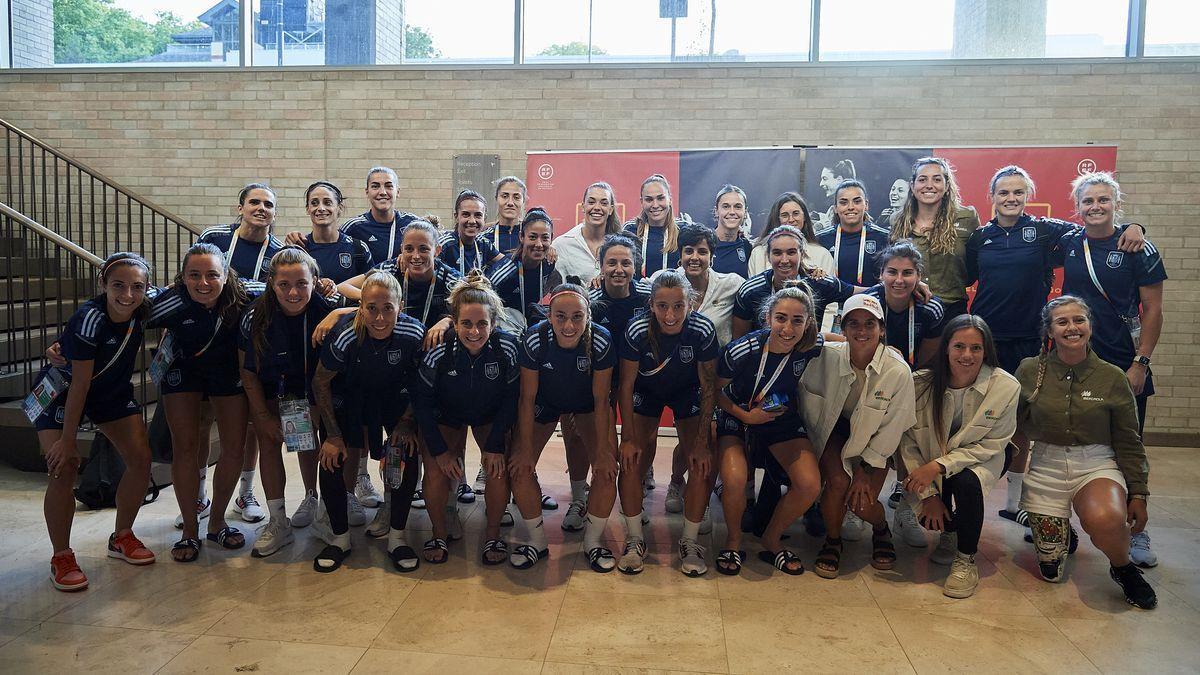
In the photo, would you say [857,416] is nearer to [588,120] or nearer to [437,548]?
[437,548]

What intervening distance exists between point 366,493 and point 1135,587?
3.60 m

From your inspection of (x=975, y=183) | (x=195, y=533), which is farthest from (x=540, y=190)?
(x=195, y=533)

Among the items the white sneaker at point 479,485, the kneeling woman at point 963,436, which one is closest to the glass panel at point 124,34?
the white sneaker at point 479,485

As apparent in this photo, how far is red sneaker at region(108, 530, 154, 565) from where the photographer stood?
10.8ft

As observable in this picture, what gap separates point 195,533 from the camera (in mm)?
3482

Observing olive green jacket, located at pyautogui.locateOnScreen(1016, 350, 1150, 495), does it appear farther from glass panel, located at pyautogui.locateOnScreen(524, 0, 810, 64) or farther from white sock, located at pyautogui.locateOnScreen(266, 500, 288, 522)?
glass panel, located at pyautogui.locateOnScreen(524, 0, 810, 64)

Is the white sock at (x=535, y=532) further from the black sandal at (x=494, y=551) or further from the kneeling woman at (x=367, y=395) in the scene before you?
the kneeling woman at (x=367, y=395)

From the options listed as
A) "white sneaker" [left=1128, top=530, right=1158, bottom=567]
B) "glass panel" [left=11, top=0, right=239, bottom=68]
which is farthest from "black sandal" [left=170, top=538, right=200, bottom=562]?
"glass panel" [left=11, top=0, right=239, bottom=68]

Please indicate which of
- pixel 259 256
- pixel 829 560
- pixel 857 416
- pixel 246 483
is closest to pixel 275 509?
pixel 246 483

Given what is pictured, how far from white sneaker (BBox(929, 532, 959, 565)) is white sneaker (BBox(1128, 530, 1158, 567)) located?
2.38 feet

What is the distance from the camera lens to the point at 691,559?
3352 millimetres

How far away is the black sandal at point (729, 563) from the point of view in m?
3.33

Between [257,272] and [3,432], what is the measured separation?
220 centimetres

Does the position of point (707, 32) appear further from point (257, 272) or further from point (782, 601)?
point (782, 601)
